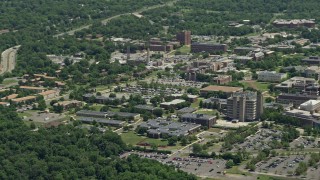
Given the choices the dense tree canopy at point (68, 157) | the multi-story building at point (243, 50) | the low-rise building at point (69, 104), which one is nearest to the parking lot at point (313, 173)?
the dense tree canopy at point (68, 157)

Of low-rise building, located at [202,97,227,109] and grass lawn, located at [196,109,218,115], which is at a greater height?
low-rise building, located at [202,97,227,109]

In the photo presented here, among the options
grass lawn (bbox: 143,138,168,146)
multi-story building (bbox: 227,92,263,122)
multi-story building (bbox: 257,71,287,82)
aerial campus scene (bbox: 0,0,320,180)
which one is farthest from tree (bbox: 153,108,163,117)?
multi-story building (bbox: 257,71,287,82)

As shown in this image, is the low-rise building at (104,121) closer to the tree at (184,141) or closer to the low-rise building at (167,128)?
the low-rise building at (167,128)

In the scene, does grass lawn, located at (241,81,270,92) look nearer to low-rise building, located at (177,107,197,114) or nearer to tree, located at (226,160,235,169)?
low-rise building, located at (177,107,197,114)

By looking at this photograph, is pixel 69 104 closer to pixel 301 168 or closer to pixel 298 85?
pixel 298 85

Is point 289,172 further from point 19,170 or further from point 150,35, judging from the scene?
point 150,35

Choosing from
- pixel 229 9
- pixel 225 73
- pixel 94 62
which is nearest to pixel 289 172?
pixel 225 73
